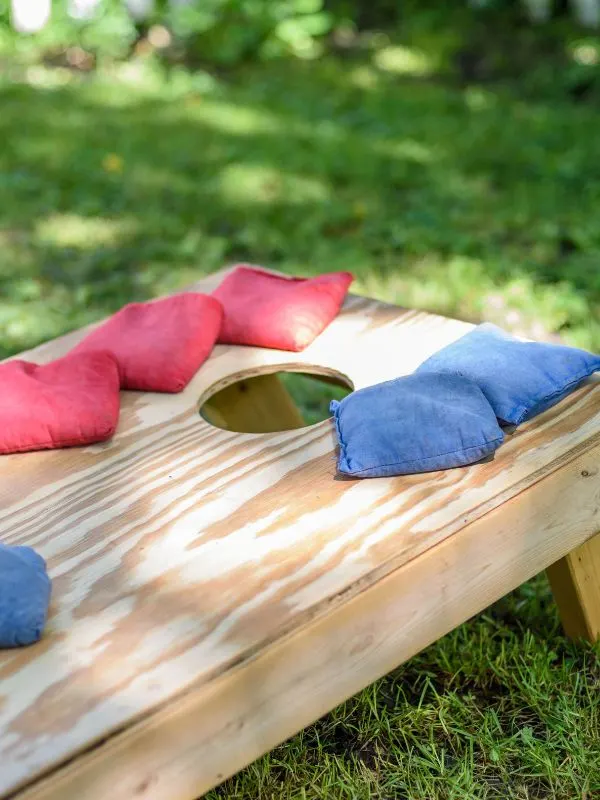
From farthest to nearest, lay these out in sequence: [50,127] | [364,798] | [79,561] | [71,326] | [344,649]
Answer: [50,127] < [71,326] < [364,798] < [79,561] < [344,649]

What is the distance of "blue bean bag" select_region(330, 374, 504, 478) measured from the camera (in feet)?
6.36

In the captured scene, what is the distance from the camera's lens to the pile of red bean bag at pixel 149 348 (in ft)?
6.96

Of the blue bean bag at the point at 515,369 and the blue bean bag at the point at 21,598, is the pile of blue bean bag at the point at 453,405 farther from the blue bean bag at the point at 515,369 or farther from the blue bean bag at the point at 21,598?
the blue bean bag at the point at 21,598

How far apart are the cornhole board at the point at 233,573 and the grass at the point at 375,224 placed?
28 cm

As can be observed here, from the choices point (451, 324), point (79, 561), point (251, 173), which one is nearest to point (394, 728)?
point (79, 561)

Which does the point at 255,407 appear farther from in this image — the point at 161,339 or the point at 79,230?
the point at 79,230

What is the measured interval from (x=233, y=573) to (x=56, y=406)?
61 cm

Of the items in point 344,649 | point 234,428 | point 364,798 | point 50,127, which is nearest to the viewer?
point 344,649

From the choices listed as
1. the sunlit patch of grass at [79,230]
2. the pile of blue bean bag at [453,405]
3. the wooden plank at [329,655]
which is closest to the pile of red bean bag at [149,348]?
the pile of blue bean bag at [453,405]

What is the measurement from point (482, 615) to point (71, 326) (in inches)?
75.2

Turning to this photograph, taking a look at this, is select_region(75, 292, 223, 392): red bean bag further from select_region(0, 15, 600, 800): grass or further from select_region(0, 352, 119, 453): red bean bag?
select_region(0, 15, 600, 800): grass

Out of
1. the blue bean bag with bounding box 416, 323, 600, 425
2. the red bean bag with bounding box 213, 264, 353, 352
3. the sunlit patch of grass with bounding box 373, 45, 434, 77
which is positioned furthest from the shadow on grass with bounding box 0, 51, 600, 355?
the blue bean bag with bounding box 416, 323, 600, 425

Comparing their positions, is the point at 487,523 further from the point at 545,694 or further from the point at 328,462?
the point at 545,694

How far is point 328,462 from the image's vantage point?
79.1 inches
